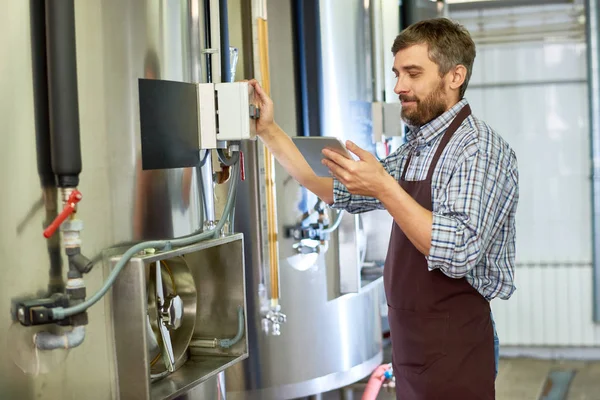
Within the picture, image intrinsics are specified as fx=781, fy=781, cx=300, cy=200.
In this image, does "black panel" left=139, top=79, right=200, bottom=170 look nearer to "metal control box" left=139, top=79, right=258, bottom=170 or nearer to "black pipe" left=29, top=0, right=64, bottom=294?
"metal control box" left=139, top=79, right=258, bottom=170

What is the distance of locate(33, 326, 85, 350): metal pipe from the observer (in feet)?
4.83

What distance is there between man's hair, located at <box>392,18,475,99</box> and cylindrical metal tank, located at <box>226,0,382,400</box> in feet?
3.06

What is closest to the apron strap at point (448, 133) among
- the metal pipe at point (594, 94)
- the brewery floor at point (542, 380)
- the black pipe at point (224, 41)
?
the black pipe at point (224, 41)

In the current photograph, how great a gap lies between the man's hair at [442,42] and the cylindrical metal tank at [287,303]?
3.06 feet

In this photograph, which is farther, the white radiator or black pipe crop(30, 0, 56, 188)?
the white radiator

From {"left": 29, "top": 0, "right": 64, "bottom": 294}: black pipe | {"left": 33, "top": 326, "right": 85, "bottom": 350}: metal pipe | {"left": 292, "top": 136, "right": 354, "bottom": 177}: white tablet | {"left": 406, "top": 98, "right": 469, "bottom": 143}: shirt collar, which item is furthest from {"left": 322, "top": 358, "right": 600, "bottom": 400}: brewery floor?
{"left": 29, "top": 0, "right": 64, "bottom": 294}: black pipe

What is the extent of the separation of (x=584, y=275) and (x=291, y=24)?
3.40 metres

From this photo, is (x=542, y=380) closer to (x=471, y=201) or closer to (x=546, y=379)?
(x=546, y=379)

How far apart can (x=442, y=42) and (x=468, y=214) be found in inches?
19.7

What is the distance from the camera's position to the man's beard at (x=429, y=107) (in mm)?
2064

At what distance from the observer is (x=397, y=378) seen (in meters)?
2.16

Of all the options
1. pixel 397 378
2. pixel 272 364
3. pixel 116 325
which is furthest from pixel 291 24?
pixel 116 325

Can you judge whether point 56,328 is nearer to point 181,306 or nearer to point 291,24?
point 181,306

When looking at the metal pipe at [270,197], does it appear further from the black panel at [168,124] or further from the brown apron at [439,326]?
the black panel at [168,124]
